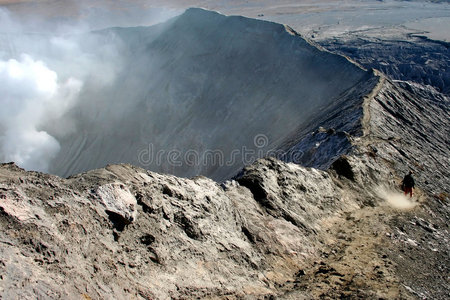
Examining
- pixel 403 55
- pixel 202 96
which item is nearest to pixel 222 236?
pixel 202 96

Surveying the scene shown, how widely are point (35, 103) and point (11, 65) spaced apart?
11.3m

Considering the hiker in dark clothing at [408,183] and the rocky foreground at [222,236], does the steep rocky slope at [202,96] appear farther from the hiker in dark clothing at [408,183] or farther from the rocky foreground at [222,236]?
the rocky foreground at [222,236]

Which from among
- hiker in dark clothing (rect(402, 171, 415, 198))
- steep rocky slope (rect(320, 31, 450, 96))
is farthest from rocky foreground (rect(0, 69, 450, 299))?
steep rocky slope (rect(320, 31, 450, 96))

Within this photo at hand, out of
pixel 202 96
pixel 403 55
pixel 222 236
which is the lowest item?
pixel 222 236

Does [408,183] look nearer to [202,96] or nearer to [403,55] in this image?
[202,96]

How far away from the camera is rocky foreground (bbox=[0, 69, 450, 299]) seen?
23.3 ft

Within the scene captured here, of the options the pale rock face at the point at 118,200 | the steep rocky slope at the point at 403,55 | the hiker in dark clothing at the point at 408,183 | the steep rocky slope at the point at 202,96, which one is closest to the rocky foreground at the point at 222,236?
the pale rock face at the point at 118,200

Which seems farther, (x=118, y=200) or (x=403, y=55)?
(x=403, y=55)

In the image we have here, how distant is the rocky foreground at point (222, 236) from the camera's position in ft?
23.3

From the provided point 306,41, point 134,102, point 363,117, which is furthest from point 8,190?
point 134,102

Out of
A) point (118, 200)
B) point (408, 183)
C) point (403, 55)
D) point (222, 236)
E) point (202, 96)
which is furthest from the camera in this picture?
point (403, 55)

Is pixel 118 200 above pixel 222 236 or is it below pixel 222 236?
below

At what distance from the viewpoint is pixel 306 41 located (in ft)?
136

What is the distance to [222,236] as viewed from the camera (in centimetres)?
1006
